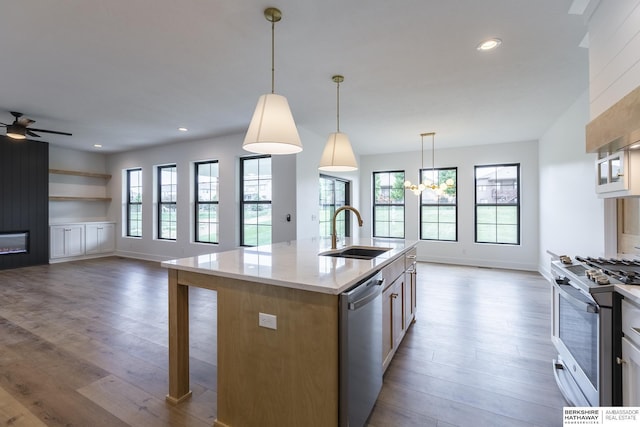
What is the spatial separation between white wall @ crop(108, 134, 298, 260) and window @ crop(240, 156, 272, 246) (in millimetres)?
145

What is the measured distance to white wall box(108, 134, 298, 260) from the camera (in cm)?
530

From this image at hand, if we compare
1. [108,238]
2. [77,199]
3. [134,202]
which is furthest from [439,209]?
[77,199]

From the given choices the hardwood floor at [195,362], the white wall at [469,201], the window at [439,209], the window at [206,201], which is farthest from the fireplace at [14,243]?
the window at [439,209]

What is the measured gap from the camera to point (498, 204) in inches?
255

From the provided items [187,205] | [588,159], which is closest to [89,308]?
[187,205]

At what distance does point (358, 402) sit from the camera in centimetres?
157

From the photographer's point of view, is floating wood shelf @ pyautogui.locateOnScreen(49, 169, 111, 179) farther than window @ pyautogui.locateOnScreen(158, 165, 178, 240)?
No

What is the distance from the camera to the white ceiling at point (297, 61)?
215cm

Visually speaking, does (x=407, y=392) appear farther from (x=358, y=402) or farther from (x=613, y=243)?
(x=613, y=243)

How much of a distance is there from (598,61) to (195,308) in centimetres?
444

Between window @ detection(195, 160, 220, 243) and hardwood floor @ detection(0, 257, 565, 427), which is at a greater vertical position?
window @ detection(195, 160, 220, 243)

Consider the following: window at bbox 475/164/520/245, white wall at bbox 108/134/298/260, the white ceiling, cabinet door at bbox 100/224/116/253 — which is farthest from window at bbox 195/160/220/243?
window at bbox 475/164/520/245

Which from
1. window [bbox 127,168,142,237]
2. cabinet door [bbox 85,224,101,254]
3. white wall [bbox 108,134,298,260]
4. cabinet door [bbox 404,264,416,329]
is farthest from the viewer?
window [bbox 127,168,142,237]

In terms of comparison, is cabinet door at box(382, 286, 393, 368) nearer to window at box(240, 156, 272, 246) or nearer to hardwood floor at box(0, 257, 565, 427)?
hardwood floor at box(0, 257, 565, 427)
